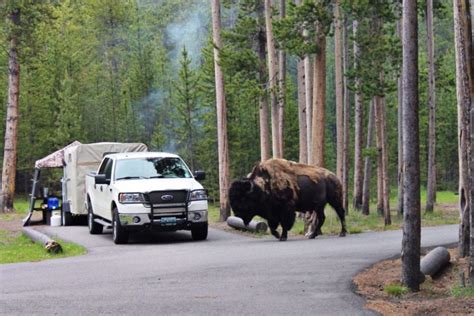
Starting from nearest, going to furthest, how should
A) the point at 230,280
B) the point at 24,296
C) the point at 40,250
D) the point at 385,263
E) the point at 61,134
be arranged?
the point at 24,296 < the point at 230,280 < the point at 385,263 < the point at 40,250 < the point at 61,134

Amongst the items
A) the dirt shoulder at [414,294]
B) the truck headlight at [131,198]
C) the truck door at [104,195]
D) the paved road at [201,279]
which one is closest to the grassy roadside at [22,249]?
the paved road at [201,279]

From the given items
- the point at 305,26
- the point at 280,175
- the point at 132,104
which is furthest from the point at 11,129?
the point at 132,104

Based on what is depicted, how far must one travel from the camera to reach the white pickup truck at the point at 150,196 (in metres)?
16.9

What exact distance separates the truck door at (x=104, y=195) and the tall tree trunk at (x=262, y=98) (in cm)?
824

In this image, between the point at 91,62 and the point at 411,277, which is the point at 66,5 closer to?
the point at 91,62

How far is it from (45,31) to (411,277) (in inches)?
2065

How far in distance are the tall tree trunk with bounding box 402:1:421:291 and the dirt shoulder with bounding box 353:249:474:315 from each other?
40 centimetres

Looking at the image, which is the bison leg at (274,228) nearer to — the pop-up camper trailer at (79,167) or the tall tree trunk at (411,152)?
the tall tree trunk at (411,152)

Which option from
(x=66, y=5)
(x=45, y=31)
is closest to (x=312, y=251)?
(x=45, y=31)

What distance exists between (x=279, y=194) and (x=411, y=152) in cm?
784

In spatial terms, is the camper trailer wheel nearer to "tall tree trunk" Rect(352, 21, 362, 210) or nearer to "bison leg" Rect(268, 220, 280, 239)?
"bison leg" Rect(268, 220, 280, 239)

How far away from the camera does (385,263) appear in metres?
12.6

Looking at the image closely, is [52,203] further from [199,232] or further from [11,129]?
[11,129]

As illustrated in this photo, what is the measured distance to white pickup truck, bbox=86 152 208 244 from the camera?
16875 mm
